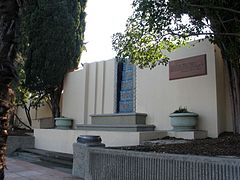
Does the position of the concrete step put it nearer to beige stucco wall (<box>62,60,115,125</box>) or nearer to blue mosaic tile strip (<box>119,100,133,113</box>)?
beige stucco wall (<box>62,60,115,125</box>)

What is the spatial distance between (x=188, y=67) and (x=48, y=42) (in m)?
7.99

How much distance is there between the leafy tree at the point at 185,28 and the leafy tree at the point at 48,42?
7.11 meters

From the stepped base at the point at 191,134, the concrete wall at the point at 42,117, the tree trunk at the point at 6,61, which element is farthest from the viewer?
the concrete wall at the point at 42,117

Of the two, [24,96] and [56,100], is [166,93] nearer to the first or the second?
[56,100]

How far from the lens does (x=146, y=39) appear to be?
8984mm

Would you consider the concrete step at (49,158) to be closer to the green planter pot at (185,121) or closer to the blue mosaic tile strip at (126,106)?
the blue mosaic tile strip at (126,106)

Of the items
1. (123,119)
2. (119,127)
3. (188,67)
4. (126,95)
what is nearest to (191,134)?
(188,67)

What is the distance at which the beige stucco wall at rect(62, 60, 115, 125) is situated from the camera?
560 inches

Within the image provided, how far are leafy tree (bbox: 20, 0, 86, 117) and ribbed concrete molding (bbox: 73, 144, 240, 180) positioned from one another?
8294 millimetres

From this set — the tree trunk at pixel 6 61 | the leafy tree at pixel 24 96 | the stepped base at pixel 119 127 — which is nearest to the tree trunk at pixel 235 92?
the stepped base at pixel 119 127

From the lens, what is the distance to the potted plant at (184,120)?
9.65 m

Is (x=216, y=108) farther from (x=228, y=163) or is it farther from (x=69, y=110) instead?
(x=69, y=110)

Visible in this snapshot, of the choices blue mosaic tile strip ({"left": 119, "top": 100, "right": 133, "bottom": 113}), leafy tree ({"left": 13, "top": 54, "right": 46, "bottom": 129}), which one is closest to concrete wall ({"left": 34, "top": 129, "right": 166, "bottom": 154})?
blue mosaic tile strip ({"left": 119, "top": 100, "right": 133, "bottom": 113})

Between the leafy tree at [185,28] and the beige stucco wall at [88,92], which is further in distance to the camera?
the beige stucco wall at [88,92]
